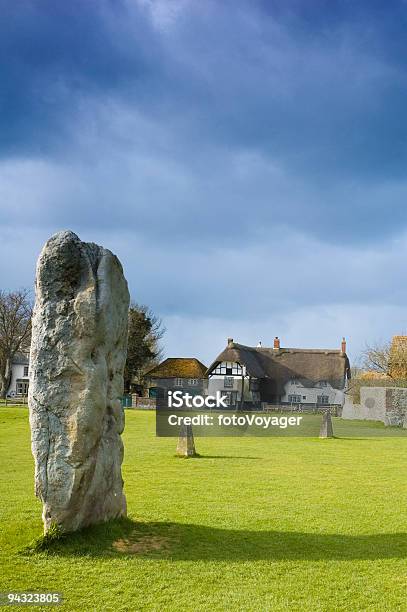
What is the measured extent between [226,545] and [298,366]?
56.9m

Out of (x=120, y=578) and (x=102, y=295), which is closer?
(x=120, y=578)

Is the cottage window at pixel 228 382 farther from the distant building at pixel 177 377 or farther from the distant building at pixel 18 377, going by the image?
the distant building at pixel 18 377

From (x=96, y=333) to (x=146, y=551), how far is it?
290cm

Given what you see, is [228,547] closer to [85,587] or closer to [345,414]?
[85,587]

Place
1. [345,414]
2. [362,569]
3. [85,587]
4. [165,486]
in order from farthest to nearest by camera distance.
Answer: [345,414], [165,486], [362,569], [85,587]

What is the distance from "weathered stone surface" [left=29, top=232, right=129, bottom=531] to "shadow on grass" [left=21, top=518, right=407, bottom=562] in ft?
0.84

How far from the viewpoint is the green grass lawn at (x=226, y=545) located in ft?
21.5

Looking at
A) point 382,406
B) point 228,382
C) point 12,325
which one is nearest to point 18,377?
point 12,325

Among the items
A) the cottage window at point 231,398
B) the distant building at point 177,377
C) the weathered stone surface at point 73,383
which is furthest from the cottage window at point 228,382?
the weathered stone surface at point 73,383

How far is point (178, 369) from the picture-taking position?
64.4m

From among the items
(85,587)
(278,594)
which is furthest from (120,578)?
(278,594)

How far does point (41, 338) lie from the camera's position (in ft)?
26.2

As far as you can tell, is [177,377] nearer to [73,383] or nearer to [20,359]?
[20,359]

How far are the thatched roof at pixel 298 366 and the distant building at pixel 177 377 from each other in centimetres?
596
